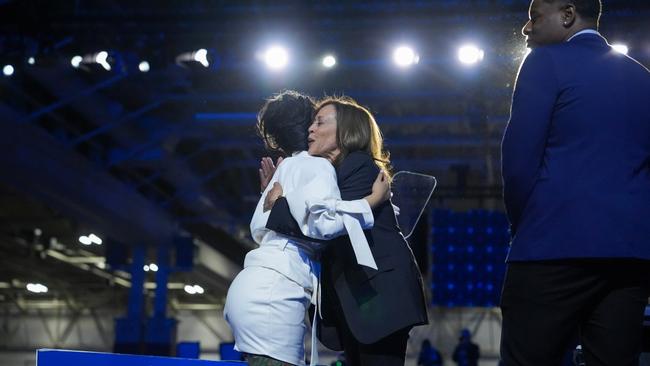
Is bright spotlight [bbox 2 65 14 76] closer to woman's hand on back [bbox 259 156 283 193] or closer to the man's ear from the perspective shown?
woman's hand on back [bbox 259 156 283 193]

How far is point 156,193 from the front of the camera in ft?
49.5

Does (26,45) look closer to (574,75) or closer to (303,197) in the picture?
(303,197)

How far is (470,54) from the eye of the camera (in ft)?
28.4

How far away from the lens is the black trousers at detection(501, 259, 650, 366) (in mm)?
1593

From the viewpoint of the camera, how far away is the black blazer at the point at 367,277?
212cm

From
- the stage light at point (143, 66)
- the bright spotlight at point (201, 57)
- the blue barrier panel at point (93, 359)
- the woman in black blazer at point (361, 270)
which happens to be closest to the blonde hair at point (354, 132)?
the woman in black blazer at point (361, 270)

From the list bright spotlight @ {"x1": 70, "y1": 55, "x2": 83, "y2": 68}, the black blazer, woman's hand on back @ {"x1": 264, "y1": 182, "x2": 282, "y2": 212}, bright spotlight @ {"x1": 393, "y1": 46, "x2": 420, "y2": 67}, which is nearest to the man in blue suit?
the black blazer

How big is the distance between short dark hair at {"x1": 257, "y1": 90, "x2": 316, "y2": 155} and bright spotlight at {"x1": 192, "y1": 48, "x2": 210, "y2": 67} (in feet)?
20.8

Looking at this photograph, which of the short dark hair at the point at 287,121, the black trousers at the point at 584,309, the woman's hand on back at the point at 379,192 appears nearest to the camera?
the black trousers at the point at 584,309

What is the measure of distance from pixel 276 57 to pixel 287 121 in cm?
653

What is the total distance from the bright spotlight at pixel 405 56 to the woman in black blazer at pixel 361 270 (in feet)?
20.6

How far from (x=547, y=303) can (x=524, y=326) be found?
0.23ft

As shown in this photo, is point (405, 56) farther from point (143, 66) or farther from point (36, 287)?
point (36, 287)

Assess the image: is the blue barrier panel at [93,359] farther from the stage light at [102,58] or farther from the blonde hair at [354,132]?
the stage light at [102,58]
